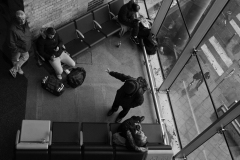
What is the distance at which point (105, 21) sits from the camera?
30.6ft

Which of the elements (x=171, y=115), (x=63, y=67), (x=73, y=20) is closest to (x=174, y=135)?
(x=171, y=115)

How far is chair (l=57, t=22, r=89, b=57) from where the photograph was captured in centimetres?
816

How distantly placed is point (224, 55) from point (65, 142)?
4183 mm

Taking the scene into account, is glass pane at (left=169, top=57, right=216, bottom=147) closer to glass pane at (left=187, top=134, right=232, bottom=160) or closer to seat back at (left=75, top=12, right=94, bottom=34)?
glass pane at (left=187, top=134, right=232, bottom=160)

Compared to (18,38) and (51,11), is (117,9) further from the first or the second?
(18,38)

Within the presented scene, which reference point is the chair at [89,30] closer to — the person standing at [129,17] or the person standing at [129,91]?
the person standing at [129,17]

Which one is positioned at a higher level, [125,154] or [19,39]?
[19,39]

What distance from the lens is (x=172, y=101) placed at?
8812mm

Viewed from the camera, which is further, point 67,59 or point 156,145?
point 67,59

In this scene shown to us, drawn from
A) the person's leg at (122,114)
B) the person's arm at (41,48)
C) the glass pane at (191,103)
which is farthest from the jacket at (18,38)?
the glass pane at (191,103)

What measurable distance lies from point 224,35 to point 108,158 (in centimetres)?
387

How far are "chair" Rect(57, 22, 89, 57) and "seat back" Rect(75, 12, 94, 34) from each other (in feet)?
0.68

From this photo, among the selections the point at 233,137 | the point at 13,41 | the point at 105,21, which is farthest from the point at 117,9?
the point at 233,137

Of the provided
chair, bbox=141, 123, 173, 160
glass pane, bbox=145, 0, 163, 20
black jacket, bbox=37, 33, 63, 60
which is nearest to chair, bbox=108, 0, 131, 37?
glass pane, bbox=145, 0, 163, 20
